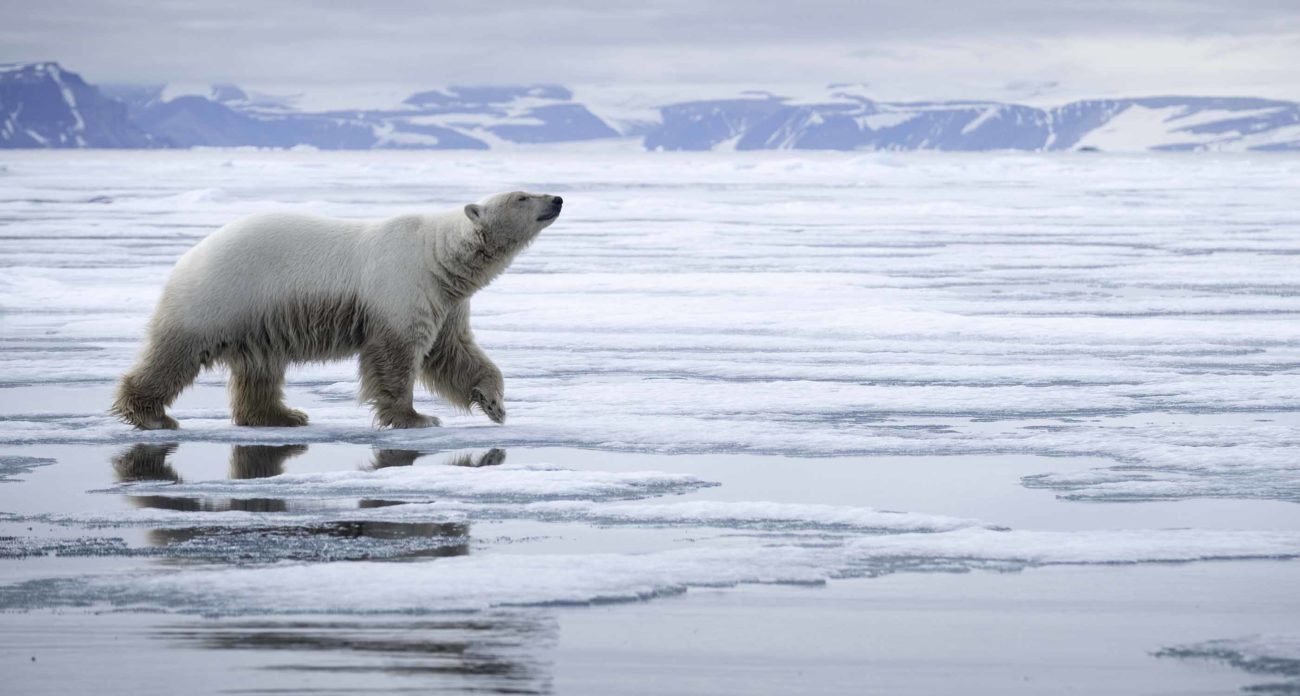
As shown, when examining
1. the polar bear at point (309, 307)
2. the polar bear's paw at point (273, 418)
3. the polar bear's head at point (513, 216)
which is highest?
the polar bear's head at point (513, 216)

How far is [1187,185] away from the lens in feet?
142

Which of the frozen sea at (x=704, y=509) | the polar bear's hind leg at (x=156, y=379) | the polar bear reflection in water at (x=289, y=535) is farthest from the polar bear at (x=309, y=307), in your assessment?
the polar bear reflection in water at (x=289, y=535)

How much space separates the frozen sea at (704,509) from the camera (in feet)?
12.1

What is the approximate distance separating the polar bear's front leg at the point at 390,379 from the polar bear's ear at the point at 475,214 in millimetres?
622

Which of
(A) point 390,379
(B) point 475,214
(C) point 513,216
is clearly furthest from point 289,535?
(C) point 513,216

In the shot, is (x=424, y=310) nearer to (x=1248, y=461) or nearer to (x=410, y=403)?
(x=410, y=403)

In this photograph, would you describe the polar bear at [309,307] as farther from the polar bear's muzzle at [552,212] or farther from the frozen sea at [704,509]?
the frozen sea at [704,509]

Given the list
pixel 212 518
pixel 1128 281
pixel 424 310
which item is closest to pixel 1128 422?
pixel 424 310

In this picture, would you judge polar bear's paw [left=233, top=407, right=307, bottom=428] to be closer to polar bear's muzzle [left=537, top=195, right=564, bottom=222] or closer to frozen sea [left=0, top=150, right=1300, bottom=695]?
frozen sea [left=0, top=150, right=1300, bottom=695]

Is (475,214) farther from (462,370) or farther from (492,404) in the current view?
(492,404)

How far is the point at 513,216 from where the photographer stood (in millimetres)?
7348

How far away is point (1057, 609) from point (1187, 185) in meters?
41.6

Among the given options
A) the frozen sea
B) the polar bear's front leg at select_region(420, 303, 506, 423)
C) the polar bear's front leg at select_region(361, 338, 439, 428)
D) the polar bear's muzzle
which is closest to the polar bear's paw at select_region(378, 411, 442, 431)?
the polar bear's front leg at select_region(361, 338, 439, 428)

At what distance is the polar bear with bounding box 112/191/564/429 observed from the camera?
23.1 ft
